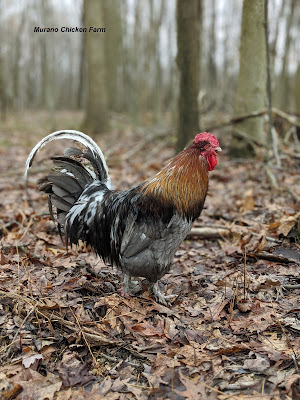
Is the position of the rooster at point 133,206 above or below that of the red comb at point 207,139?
below

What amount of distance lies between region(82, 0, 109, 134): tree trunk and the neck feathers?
10788mm

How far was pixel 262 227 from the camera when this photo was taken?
5.04 metres

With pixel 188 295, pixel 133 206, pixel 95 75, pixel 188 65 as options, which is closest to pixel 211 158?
pixel 133 206

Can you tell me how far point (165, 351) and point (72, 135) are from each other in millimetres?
2344

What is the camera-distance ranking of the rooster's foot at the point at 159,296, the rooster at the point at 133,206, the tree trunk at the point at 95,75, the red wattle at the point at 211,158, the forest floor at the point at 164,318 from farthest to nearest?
the tree trunk at the point at 95,75 → the rooster's foot at the point at 159,296 → the red wattle at the point at 211,158 → the rooster at the point at 133,206 → the forest floor at the point at 164,318

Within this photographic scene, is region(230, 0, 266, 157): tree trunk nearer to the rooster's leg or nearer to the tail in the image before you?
the tail

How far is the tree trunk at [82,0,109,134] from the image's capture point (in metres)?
12.9

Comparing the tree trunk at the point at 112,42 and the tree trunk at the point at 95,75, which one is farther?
the tree trunk at the point at 112,42

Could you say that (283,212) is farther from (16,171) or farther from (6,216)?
(16,171)

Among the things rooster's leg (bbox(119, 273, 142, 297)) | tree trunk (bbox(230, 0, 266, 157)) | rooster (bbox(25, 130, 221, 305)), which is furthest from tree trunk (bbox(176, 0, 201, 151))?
rooster's leg (bbox(119, 273, 142, 297))

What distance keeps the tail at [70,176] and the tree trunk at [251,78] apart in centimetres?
500

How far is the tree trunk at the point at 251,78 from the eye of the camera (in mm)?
7340

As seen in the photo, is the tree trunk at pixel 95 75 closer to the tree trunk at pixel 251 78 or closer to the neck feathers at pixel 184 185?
the tree trunk at pixel 251 78

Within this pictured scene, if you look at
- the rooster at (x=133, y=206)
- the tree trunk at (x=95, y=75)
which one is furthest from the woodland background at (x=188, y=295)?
the tree trunk at (x=95, y=75)
